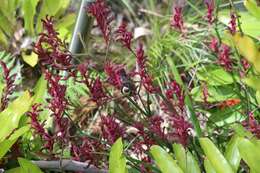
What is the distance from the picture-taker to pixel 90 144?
129 centimetres

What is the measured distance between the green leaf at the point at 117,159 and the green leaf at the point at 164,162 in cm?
7

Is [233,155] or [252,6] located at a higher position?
[252,6]

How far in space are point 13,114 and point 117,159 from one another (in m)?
0.35

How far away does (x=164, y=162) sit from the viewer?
1124mm

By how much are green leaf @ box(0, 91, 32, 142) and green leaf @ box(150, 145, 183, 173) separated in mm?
389

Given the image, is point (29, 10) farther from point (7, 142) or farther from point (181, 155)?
point (181, 155)

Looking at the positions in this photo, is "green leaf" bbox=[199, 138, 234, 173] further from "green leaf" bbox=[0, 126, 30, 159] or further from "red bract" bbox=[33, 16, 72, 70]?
"green leaf" bbox=[0, 126, 30, 159]

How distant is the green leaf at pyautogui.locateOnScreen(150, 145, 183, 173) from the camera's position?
1.11 meters

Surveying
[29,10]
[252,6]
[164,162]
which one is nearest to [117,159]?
[164,162]

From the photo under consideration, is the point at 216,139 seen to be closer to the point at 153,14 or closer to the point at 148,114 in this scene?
the point at 148,114

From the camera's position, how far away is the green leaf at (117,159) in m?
1.13

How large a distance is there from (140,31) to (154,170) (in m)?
1.49

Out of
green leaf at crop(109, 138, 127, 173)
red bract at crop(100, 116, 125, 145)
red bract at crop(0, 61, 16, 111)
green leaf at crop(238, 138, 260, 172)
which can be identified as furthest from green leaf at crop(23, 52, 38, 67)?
green leaf at crop(238, 138, 260, 172)

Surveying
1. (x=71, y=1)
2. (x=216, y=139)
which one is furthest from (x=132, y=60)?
(x=216, y=139)
